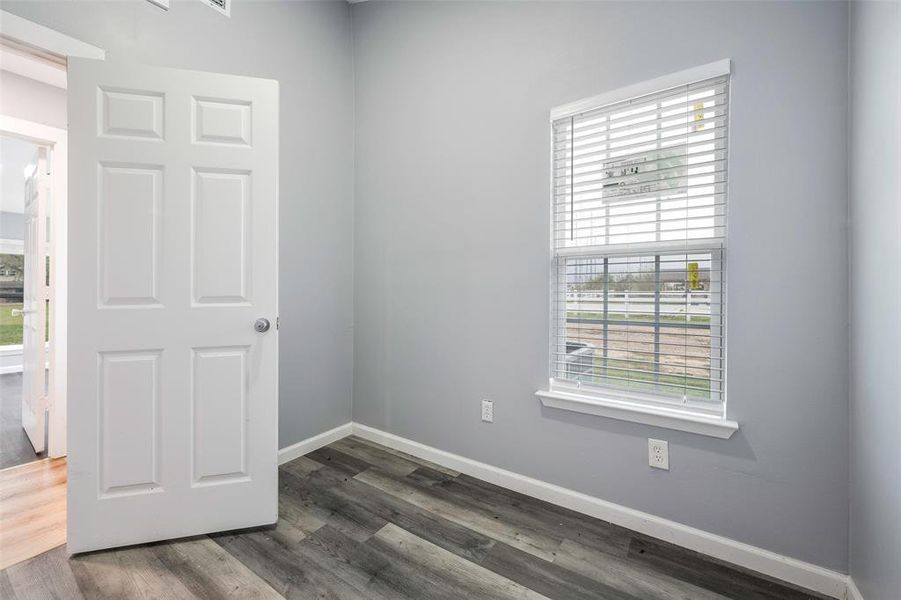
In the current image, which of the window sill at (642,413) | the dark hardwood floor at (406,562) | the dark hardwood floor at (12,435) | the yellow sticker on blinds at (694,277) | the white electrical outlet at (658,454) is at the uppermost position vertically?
the yellow sticker on blinds at (694,277)

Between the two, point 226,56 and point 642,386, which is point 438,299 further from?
point 226,56

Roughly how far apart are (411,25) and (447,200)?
3.83 ft

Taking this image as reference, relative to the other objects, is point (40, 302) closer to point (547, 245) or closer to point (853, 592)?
point (547, 245)

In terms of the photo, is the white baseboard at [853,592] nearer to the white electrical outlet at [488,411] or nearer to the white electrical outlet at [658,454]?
the white electrical outlet at [658,454]

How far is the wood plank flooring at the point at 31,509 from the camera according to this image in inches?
65.2

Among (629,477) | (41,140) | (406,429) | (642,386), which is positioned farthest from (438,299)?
(41,140)

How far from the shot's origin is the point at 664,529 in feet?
5.70

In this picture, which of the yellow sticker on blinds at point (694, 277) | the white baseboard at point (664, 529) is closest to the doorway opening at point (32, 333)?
the white baseboard at point (664, 529)

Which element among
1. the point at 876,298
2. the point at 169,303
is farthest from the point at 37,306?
the point at 876,298

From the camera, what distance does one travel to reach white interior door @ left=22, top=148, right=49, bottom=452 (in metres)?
2.67

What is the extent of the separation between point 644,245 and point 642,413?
738mm

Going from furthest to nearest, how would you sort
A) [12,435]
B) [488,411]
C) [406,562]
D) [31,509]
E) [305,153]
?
[12,435] → [305,153] → [488,411] → [31,509] → [406,562]

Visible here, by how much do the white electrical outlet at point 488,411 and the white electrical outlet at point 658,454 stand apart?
0.81 m

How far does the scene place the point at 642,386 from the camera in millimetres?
1850
